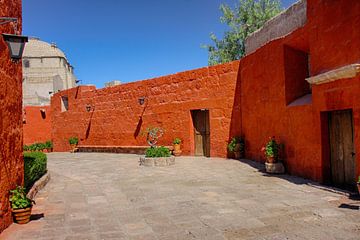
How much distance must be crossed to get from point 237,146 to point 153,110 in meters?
5.03

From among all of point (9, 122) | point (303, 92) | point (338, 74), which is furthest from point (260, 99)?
point (9, 122)

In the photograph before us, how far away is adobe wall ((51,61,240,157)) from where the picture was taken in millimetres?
13039

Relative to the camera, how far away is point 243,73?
12188 millimetres

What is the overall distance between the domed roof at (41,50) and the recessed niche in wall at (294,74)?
36451 mm

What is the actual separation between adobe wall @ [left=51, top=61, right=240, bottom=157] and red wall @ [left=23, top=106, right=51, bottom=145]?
4.78 feet

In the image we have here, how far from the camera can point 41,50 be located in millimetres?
41062

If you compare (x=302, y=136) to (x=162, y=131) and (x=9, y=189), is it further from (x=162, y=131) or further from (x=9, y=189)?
(x=162, y=131)

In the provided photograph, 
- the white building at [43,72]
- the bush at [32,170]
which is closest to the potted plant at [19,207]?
the bush at [32,170]

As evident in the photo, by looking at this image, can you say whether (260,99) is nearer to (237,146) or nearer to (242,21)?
(237,146)

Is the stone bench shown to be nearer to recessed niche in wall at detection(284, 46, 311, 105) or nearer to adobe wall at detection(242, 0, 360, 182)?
adobe wall at detection(242, 0, 360, 182)

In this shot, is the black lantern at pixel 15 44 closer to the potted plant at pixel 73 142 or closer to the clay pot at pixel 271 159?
the clay pot at pixel 271 159

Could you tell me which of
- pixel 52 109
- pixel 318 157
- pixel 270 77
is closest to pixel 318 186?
pixel 318 157

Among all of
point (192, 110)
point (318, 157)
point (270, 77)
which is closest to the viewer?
point (318, 157)

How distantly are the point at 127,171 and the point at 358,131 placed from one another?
6737 mm
